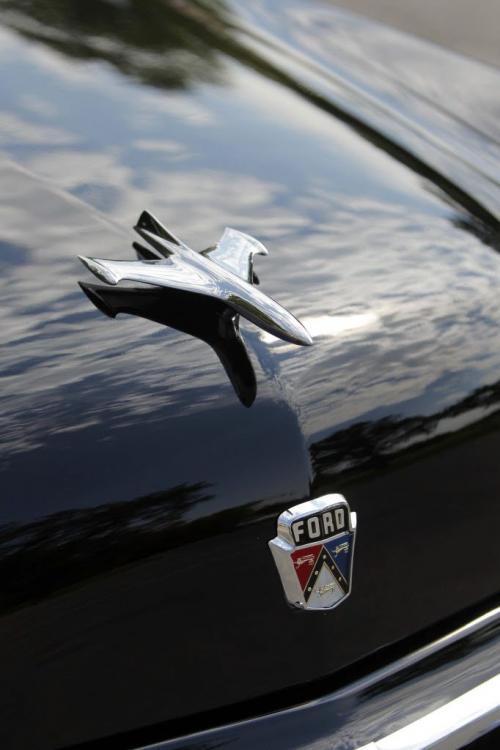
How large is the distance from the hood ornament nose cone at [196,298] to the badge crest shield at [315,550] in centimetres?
15

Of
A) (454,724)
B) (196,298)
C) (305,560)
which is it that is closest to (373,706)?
(454,724)

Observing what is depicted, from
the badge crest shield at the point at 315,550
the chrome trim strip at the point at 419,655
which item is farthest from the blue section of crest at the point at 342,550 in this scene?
the chrome trim strip at the point at 419,655

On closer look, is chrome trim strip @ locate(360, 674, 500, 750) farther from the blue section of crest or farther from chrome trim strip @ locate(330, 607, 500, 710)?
the blue section of crest

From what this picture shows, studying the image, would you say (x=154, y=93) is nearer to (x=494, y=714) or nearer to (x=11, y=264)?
(x=11, y=264)

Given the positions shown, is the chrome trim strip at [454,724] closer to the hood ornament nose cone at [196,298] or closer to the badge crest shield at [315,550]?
the badge crest shield at [315,550]

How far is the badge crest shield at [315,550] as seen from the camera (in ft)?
4.00

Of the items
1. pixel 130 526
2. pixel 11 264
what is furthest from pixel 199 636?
pixel 11 264

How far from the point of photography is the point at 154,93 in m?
1.80

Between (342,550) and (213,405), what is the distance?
0.22 m

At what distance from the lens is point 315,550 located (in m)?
1.23

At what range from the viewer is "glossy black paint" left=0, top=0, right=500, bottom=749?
45.1 inches

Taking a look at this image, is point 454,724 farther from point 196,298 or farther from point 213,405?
point 196,298

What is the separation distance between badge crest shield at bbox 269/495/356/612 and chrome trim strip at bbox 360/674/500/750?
161 millimetres

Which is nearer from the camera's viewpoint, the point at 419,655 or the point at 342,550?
the point at 342,550
